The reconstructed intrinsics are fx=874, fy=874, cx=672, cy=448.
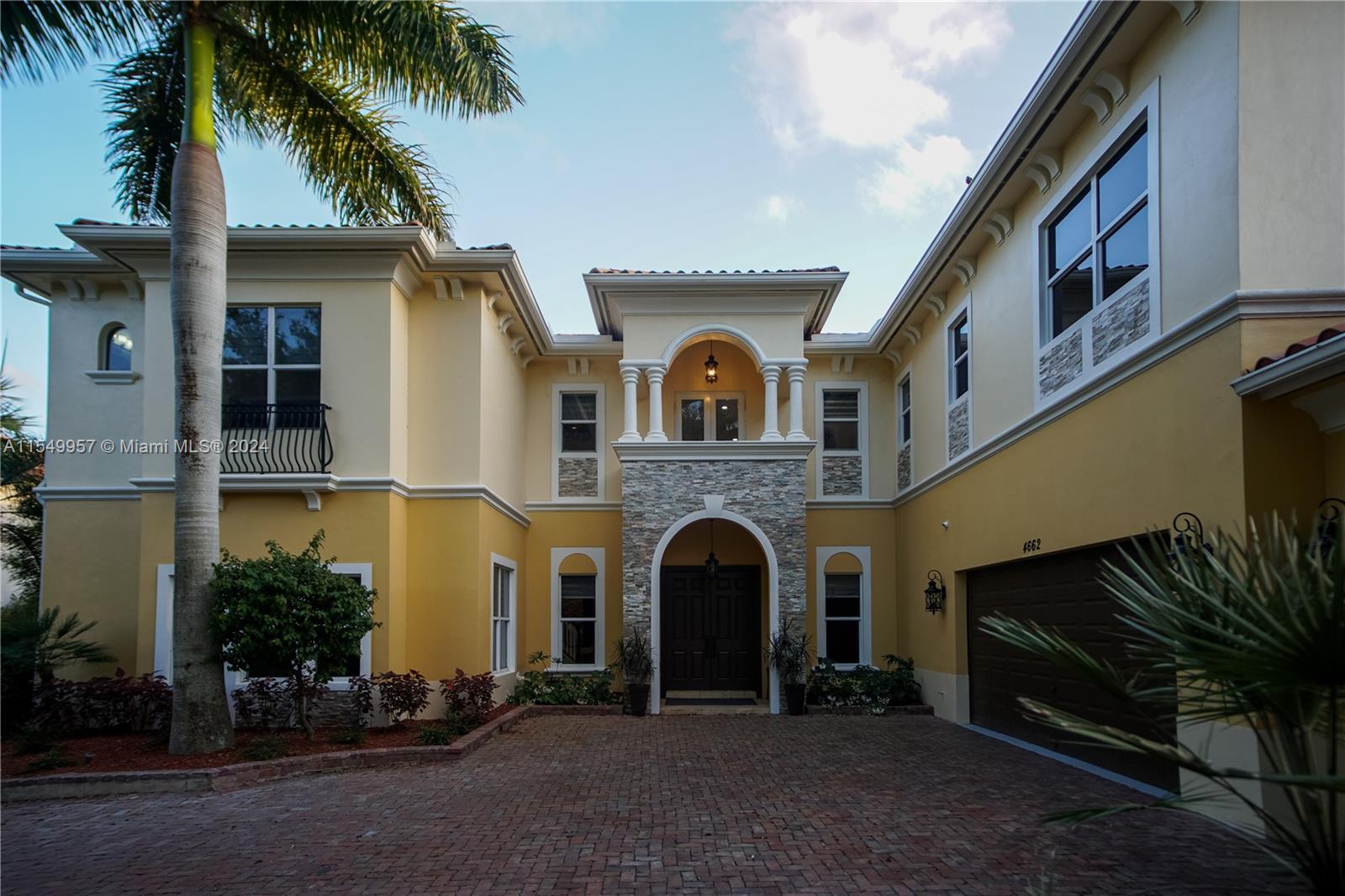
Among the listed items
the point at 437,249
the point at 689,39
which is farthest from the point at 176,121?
the point at 689,39

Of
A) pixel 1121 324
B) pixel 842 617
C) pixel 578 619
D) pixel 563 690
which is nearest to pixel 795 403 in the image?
pixel 842 617

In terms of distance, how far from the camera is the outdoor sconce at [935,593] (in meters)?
13.4

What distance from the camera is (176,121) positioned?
1126 cm

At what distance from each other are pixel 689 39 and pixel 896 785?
8.72 meters

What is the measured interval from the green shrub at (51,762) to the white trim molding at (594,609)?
7.82 m

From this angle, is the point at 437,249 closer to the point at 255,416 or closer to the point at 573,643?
the point at 255,416

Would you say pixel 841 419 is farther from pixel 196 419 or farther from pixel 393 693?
pixel 196 419

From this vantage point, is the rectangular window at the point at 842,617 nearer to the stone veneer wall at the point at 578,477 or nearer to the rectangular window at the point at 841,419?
the rectangular window at the point at 841,419

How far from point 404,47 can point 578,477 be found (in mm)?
8279

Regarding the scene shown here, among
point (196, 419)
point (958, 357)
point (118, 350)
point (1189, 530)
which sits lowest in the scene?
point (1189, 530)

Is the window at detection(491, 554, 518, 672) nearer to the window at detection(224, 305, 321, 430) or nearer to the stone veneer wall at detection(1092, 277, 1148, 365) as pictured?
the window at detection(224, 305, 321, 430)

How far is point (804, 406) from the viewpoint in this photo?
653 inches

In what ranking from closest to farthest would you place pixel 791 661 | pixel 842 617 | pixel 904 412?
pixel 791 661 → pixel 842 617 → pixel 904 412

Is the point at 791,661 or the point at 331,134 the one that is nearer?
the point at 331,134
